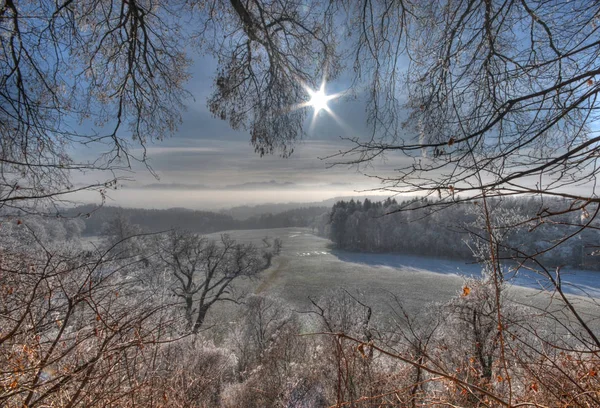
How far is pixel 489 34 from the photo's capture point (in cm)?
186

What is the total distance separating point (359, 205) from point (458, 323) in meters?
30.1

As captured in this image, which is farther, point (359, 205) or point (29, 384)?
point (359, 205)

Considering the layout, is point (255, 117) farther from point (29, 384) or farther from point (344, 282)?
point (344, 282)

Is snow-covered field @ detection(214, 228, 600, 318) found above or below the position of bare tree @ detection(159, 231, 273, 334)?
below

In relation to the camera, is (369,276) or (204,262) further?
(369,276)

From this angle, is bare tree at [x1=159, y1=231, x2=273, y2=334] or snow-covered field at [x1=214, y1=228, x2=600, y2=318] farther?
snow-covered field at [x1=214, y1=228, x2=600, y2=318]

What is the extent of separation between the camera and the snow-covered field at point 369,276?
63.5 feet

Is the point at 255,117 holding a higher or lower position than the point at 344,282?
higher

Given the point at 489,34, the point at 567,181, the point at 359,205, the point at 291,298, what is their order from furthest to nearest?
the point at 359,205
the point at 291,298
the point at 489,34
the point at 567,181

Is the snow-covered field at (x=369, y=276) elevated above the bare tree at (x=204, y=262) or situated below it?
below

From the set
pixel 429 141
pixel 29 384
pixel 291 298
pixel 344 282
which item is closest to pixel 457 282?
pixel 344 282

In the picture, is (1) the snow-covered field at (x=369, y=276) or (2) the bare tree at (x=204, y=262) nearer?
(2) the bare tree at (x=204, y=262)

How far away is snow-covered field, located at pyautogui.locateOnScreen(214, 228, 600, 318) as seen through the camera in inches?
762

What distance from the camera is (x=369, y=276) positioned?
84.1 feet
